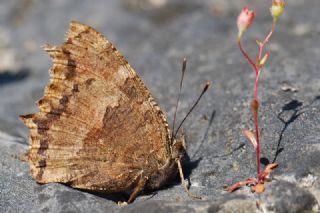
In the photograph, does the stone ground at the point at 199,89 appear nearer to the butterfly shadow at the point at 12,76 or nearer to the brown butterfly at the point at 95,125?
the butterfly shadow at the point at 12,76

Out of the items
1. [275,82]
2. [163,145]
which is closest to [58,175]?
[163,145]

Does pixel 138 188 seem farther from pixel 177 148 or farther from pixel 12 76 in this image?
pixel 12 76

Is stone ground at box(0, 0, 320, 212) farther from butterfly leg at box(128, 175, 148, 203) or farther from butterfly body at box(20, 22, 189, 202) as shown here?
butterfly body at box(20, 22, 189, 202)

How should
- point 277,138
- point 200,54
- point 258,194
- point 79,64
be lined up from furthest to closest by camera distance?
point 200,54 → point 277,138 → point 79,64 → point 258,194

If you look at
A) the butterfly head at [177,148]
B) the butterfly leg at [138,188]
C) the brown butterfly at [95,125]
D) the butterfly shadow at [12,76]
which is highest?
the butterfly shadow at [12,76]

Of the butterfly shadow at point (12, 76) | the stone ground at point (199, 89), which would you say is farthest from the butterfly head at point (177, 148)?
the butterfly shadow at point (12, 76)

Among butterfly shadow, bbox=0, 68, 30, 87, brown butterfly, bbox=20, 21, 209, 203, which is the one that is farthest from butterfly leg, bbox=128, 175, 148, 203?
butterfly shadow, bbox=0, 68, 30, 87

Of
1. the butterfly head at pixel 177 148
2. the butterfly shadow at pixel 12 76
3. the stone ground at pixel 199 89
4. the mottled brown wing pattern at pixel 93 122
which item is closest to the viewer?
the stone ground at pixel 199 89

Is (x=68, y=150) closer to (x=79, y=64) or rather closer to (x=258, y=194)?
(x=79, y=64)
